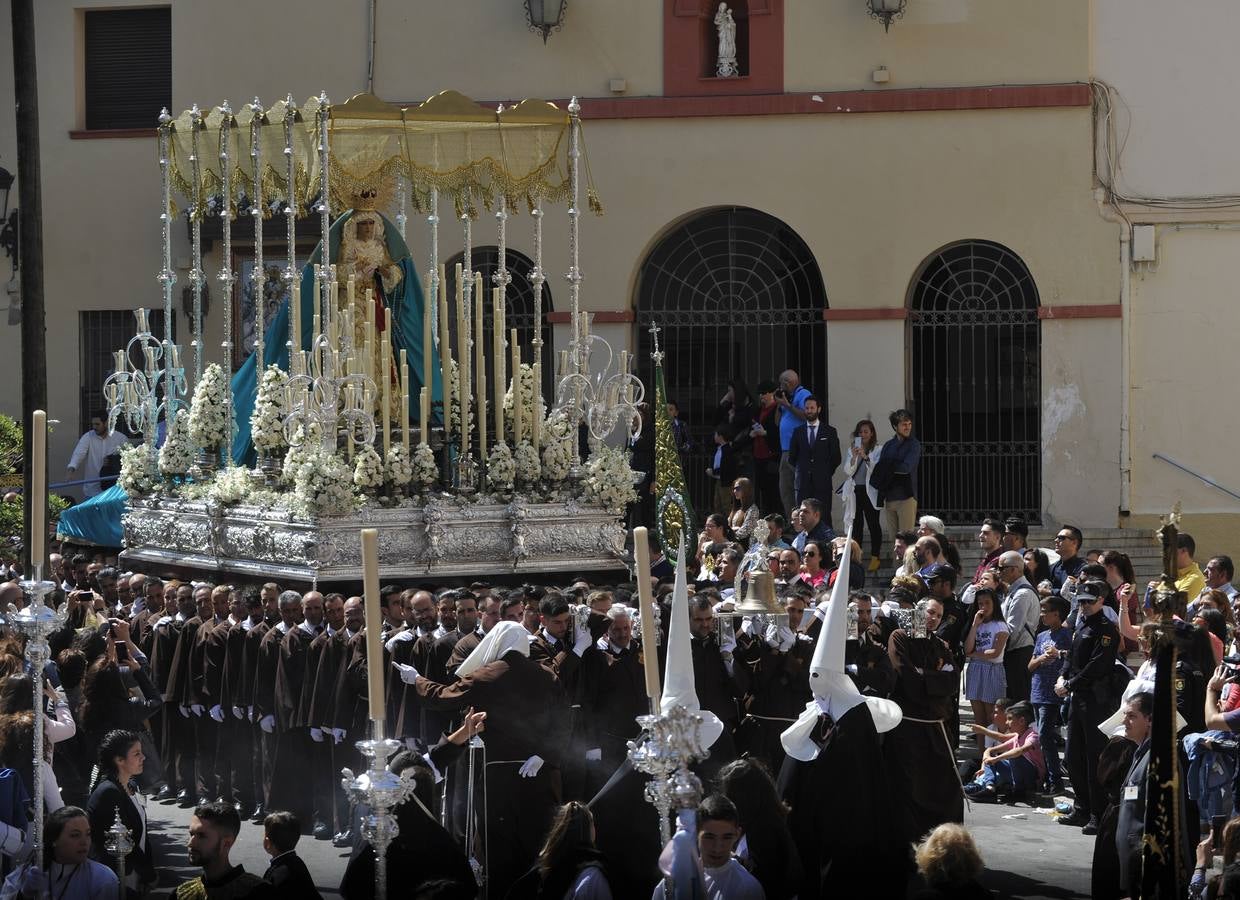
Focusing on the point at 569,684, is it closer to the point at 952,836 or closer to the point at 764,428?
the point at 952,836

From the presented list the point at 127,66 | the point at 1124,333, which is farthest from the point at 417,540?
the point at 127,66

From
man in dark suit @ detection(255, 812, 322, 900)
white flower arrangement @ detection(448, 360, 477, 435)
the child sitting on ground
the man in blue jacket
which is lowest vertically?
the child sitting on ground

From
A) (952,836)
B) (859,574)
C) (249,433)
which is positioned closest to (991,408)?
(859,574)

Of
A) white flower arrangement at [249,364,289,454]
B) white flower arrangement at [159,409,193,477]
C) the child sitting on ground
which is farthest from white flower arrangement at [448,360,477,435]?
the child sitting on ground

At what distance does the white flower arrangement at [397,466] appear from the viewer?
44.7ft

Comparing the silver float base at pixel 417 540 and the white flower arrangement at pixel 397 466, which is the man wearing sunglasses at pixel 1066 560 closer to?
the silver float base at pixel 417 540

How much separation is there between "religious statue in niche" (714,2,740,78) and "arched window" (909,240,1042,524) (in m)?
2.89

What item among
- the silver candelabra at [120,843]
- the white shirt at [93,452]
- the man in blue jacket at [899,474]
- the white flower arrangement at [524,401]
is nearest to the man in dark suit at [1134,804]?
the silver candelabra at [120,843]

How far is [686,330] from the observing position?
66.1ft

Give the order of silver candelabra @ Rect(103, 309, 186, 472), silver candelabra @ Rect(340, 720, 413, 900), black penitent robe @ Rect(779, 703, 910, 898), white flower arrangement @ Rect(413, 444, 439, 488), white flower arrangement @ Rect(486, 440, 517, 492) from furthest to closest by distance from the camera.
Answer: silver candelabra @ Rect(103, 309, 186, 472) < white flower arrangement @ Rect(486, 440, 517, 492) < white flower arrangement @ Rect(413, 444, 439, 488) < black penitent robe @ Rect(779, 703, 910, 898) < silver candelabra @ Rect(340, 720, 413, 900)

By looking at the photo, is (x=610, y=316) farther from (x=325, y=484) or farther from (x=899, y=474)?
(x=325, y=484)

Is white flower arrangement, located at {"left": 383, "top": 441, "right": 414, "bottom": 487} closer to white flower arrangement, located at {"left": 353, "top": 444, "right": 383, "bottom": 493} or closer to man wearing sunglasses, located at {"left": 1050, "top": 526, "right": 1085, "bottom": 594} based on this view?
white flower arrangement, located at {"left": 353, "top": 444, "right": 383, "bottom": 493}

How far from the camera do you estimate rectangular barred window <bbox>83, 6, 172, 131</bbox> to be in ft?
69.6

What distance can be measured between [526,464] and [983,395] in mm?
7037
